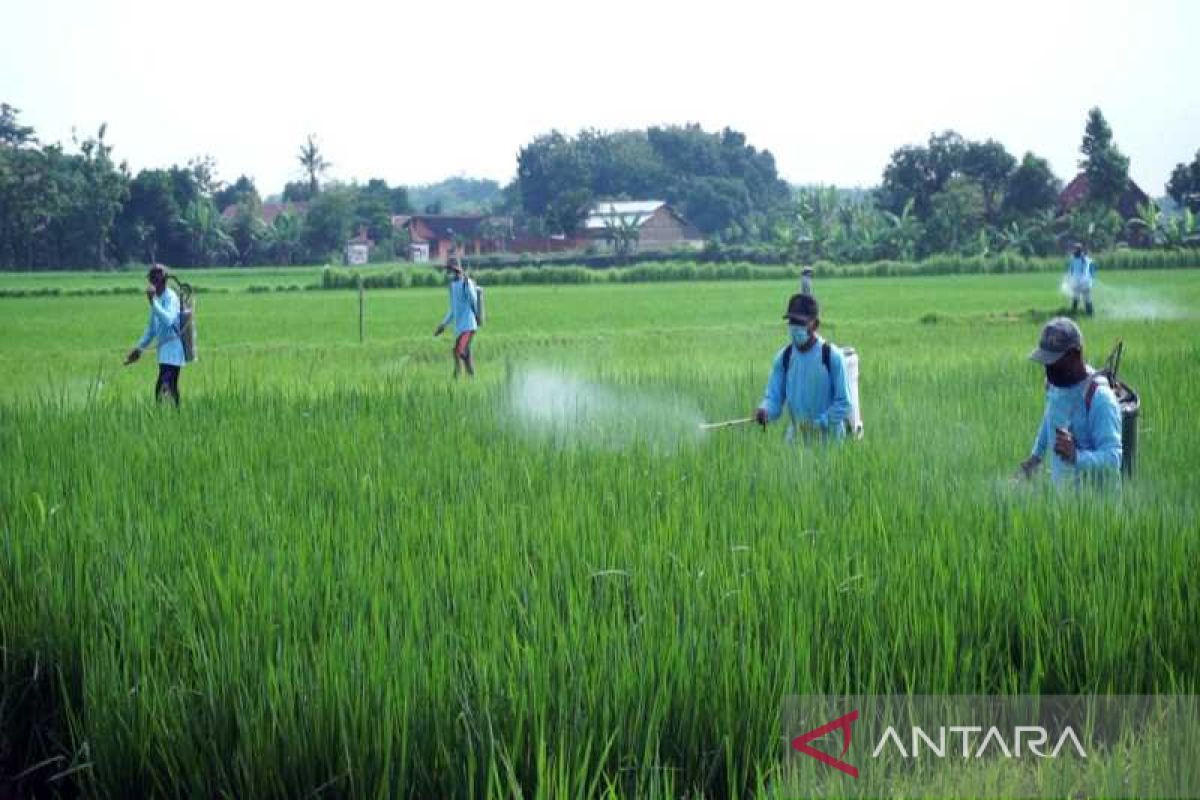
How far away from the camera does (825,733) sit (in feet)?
10.3

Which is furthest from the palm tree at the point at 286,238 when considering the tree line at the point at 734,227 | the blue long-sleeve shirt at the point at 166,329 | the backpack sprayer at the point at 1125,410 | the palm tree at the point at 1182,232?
the backpack sprayer at the point at 1125,410

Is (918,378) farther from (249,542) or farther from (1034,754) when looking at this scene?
(1034,754)

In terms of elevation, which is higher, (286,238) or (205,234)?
(205,234)

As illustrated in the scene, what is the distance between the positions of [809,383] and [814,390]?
0.04 meters

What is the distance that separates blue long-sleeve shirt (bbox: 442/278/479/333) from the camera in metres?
14.5

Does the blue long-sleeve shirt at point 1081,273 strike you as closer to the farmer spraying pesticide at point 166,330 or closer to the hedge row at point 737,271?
the farmer spraying pesticide at point 166,330

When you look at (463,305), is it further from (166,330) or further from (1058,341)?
(1058,341)

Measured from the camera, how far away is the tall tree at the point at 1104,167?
6303 centimetres

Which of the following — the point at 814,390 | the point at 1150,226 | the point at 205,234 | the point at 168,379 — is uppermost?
the point at 205,234

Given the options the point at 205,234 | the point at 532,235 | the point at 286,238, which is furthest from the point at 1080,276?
the point at 532,235

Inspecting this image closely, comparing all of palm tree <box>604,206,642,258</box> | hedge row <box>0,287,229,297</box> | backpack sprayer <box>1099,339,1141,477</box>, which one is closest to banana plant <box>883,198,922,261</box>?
palm tree <box>604,206,642,258</box>

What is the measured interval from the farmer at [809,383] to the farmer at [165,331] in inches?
207

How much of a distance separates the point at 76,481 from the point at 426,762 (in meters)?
3.94

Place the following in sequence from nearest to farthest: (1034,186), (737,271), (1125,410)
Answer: (1125,410) → (737,271) → (1034,186)
